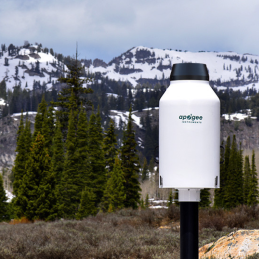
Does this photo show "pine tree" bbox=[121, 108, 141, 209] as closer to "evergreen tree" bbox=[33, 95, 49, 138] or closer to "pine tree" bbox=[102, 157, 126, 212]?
"pine tree" bbox=[102, 157, 126, 212]

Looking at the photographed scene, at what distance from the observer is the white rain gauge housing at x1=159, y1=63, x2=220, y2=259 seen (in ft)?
13.3

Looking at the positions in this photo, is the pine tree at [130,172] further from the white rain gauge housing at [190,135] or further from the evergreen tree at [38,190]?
the white rain gauge housing at [190,135]

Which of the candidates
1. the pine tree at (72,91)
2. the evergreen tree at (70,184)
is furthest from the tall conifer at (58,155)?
the pine tree at (72,91)

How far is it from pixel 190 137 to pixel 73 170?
4060cm

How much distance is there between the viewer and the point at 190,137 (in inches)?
160

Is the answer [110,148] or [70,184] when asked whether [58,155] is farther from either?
[110,148]

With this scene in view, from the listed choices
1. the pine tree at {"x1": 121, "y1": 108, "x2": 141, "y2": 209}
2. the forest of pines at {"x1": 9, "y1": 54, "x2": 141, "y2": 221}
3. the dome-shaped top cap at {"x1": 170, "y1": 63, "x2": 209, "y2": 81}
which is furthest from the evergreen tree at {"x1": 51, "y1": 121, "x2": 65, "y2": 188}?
the dome-shaped top cap at {"x1": 170, "y1": 63, "x2": 209, "y2": 81}

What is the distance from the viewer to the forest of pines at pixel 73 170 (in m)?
31.5

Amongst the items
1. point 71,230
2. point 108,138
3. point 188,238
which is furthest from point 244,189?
point 188,238

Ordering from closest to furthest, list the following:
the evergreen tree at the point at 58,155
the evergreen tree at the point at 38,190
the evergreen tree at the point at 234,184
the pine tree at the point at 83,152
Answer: the evergreen tree at the point at 38,190, the evergreen tree at the point at 58,155, the pine tree at the point at 83,152, the evergreen tree at the point at 234,184

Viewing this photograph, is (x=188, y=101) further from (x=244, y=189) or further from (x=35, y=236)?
(x=244, y=189)

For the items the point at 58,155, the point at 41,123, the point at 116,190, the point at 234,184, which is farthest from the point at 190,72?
the point at 234,184

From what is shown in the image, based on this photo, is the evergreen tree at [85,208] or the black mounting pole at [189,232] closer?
the black mounting pole at [189,232]

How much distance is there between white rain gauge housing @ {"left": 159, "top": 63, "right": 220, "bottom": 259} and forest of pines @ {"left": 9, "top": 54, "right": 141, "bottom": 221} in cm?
2802
